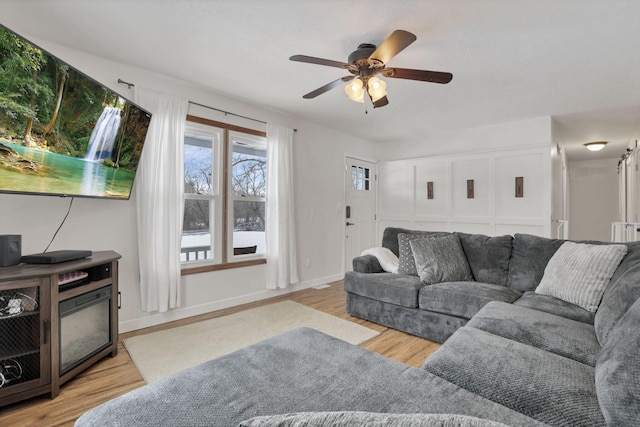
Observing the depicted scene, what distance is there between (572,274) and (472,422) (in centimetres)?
237

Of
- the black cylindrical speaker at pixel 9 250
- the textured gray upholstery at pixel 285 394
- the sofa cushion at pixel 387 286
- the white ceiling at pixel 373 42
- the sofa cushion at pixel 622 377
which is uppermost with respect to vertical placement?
the white ceiling at pixel 373 42

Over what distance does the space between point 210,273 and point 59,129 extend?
1.98m

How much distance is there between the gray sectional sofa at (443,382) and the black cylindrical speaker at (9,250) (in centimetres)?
161

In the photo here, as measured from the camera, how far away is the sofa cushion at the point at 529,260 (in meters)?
2.63

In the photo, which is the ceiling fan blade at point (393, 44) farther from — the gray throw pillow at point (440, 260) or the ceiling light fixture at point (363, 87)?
the gray throw pillow at point (440, 260)

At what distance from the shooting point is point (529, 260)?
272 cm

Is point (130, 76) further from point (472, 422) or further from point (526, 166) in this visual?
point (526, 166)

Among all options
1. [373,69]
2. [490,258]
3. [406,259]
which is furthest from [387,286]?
[373,69]

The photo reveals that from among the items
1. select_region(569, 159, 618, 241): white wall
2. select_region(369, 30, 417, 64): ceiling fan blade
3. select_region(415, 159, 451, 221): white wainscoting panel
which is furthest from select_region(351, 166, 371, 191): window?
select_region(569, 159, 618, 241): white wall

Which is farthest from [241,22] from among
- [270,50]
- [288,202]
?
[288,202]

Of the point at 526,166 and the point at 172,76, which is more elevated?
the point at 172,76

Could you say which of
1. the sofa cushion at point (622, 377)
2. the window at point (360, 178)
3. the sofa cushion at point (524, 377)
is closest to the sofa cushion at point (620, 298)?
the sofa cushion at point (524, 377)

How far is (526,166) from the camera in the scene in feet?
14.4

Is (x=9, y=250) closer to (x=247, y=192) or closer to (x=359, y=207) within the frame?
(x=247, y=192)
